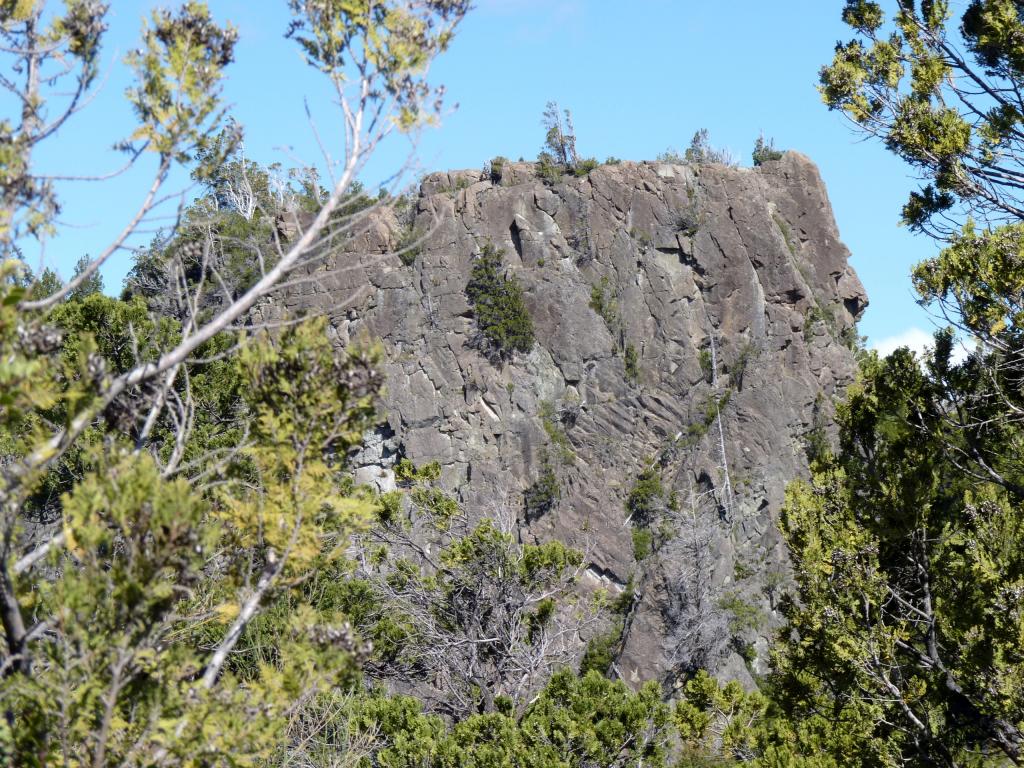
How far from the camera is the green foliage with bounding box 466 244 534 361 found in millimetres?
50344

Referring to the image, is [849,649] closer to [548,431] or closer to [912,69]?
[912,69]

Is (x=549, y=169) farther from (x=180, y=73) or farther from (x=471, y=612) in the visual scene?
(x=180, y=73)

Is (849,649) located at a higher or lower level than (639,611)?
lower

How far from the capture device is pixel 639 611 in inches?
1708

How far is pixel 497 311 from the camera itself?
50438 mm

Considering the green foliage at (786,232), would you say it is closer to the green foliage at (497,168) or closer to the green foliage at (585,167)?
the green foliage at (585,167)

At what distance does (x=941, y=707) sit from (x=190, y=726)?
10524 millimetres

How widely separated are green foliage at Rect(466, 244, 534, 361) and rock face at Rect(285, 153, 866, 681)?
70 centimetres

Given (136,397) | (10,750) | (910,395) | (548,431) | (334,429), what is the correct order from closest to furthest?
(10,750) < (334,429) < (136,397) < (910,395) < (548,431)

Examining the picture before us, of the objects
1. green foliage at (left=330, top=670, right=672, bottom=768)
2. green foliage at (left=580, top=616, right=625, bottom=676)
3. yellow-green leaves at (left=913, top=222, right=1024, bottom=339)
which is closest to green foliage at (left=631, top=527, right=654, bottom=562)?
green foliage at (left=580, top=616, right=625, bottom=676)

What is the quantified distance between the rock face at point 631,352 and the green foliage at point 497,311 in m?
0.70

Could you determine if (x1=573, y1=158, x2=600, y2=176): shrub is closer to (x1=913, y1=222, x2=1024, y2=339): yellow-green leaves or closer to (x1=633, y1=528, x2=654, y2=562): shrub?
(x1=633, y1=528, x2=654, y2=562): shrub

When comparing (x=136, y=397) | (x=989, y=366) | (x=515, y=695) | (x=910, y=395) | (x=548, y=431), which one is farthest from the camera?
(x=548, y=431)

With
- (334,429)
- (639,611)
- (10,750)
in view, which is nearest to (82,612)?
(10,750)
